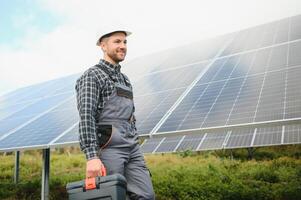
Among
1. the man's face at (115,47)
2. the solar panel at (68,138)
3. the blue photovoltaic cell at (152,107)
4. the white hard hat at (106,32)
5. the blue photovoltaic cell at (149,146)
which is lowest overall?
the blue photovoltaic cell at (149,146)

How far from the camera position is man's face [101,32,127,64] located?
335 centimetres

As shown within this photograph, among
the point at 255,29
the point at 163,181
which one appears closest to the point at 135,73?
the point at 163,181

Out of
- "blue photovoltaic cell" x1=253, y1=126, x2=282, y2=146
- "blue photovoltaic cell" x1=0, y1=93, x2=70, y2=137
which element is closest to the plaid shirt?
"blue photovoltaic cell" x1=0, y1=93, x2=70, y2=137

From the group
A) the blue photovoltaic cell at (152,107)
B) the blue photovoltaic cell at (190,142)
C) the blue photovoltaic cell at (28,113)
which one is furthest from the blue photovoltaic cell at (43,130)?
the blue photovoltaic cell at (190,142)

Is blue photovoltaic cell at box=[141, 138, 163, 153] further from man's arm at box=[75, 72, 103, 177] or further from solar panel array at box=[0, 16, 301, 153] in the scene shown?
man's arm at box=[75, 72, 103, 177]

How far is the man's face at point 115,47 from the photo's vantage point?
132 inches

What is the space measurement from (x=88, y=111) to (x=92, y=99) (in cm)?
10

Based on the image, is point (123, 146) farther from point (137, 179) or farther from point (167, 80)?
point (167, 80)

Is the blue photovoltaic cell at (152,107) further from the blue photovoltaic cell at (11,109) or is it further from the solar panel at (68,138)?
the blue photovoltaic cell at (11,109)

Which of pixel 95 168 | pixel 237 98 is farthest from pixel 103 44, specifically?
pixel 237 98

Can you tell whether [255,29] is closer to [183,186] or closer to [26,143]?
[183,186]

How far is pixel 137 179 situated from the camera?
3199 mm

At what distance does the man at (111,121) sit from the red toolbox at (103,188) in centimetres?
13

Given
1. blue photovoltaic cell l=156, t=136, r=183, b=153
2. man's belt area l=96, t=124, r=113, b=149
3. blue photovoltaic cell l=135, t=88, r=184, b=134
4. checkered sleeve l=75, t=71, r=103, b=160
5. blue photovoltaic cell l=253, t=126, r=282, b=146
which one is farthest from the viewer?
blue photovoltaic cell l=156, t=136, r=183, b=153
